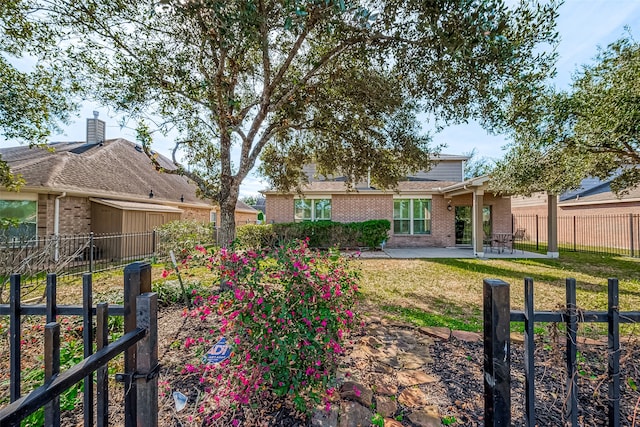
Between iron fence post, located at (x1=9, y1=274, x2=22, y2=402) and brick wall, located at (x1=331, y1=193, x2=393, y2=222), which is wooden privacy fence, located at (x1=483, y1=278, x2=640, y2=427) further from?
brick wall, located at (x1=331, y1=193, x2=393, y2=222)

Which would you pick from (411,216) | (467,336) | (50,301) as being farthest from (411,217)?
(50,301)

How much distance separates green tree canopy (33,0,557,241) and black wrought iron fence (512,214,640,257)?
1236cm

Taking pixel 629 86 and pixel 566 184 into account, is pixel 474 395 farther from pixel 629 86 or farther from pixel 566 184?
pixel 566 184

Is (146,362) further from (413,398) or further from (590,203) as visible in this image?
(590,203)

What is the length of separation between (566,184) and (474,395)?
1095 centimetres

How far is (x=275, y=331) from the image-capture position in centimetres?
221

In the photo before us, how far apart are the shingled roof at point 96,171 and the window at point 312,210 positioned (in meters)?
5.77

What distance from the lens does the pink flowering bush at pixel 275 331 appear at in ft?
6.99

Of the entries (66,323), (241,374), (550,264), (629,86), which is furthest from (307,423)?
(550,264)

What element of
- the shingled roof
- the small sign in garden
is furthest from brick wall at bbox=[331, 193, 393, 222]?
the small sign in garden

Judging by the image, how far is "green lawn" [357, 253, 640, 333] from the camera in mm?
5207

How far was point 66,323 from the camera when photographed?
12.9ft

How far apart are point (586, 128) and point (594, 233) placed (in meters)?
14.4

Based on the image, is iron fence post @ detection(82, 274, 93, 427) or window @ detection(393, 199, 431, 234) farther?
window @ detection(393, 199, 431, 234)
